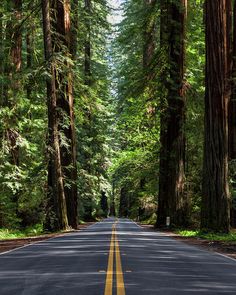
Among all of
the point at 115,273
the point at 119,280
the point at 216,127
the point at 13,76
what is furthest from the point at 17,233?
the point at 119,280

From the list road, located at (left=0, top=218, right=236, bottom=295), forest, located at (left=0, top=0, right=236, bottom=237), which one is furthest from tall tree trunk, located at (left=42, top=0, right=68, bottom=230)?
road, located at (left=0, top=218, right=236, bottom=295)

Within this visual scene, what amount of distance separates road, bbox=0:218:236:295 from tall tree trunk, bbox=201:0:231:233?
22.8 feet

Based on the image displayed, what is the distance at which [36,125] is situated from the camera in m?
28.3

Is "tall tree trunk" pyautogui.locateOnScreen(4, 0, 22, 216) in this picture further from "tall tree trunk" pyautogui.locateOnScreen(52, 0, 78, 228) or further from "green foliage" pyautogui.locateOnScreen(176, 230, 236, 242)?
"green foliage" pyautogui.locateOnScreen(176, 230, 236, 242)

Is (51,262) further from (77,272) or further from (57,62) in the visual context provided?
(57,62)

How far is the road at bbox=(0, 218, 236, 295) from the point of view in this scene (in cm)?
804

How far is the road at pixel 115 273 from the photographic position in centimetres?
804

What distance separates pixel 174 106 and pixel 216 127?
751cm

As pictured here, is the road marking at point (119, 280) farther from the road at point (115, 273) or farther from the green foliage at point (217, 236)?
the green foliage at point (217, 236)

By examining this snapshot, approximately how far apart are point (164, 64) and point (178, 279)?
2049cm

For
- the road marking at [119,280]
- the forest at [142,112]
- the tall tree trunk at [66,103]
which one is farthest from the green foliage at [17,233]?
the road marking at [119,280]

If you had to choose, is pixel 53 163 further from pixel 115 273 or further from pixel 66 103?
pixel 115 273

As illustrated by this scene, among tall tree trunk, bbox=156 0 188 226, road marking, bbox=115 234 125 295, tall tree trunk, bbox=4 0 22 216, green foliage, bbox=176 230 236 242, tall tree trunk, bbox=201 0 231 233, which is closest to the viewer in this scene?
road marking, bbox=115 234 125 295

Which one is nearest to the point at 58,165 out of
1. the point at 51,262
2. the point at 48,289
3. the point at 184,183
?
the point at 184,183
